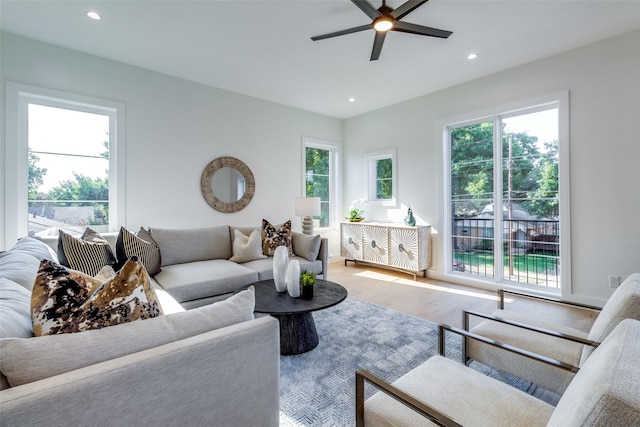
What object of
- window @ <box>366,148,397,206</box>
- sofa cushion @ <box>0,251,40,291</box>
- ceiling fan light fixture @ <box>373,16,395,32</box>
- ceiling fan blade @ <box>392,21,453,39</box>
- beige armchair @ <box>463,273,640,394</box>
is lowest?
beige armchair @ <box>463,273,640,394</box>

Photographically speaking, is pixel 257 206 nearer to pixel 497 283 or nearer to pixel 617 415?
pixel 497 283

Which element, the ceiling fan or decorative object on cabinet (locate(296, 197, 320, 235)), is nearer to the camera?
the ceiling fan

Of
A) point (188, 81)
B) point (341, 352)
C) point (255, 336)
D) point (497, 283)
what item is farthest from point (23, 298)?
point (497, 283)

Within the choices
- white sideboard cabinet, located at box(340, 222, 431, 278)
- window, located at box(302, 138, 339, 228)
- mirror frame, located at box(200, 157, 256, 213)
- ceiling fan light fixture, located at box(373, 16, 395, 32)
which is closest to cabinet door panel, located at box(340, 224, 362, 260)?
white sideboard cabinet, located at box(340, 222, 431, 278)

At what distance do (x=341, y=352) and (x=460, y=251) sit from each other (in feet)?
9.79

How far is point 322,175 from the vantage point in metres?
5.85

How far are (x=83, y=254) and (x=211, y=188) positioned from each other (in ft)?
6.64

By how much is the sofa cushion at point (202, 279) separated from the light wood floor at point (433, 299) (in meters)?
1.49

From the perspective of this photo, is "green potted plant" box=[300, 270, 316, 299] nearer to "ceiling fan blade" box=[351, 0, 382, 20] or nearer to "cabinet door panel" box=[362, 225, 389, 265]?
"ceiling fan blade" box=[351, 0, 382, 20]

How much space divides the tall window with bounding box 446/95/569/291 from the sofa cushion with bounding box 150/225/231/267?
3.34 meters

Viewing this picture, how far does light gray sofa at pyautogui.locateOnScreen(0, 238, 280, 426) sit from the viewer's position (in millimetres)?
733

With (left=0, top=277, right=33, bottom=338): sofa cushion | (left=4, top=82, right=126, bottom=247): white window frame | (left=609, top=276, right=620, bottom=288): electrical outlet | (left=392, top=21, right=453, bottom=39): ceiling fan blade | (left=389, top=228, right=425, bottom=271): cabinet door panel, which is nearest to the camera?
(left=0, top=277, right=33, bottom=338): sofa cushion

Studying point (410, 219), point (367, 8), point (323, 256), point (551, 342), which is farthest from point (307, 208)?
point (551, 342)

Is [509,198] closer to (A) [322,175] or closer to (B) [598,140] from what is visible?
(B) [598,140]
